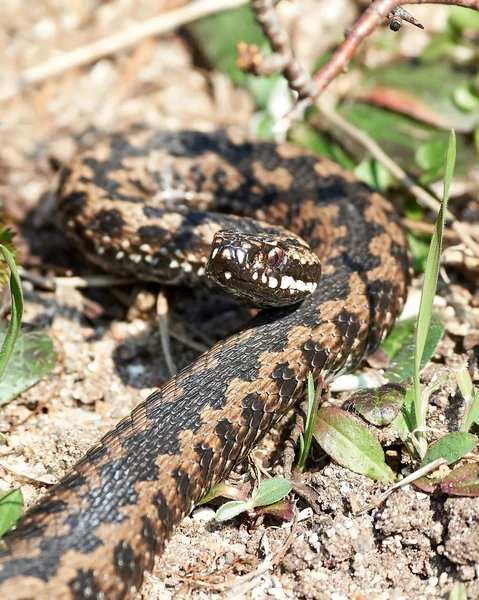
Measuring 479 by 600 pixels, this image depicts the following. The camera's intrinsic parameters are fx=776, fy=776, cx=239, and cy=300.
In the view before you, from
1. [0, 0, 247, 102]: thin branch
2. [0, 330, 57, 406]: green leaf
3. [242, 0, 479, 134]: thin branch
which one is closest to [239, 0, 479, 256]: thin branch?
[242, 0, 479, 134]: thin branch

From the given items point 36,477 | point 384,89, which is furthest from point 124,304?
point 384,89

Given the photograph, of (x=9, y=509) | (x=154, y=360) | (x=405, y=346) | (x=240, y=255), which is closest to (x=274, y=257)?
(x=240, y=255)

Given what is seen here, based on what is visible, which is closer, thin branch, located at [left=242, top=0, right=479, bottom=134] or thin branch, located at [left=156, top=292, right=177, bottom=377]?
thin branch, located at [left=242, top=0, right=479, bottom=134]

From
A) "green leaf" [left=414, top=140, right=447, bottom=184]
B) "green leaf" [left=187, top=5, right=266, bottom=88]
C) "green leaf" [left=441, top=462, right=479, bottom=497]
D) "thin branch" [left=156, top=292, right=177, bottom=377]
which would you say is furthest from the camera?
"green leaf" [left=187, top=5, right=266, bottom=88]

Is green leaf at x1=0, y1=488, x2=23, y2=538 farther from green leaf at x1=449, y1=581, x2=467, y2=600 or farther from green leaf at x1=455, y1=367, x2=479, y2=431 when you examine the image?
green leaf at x1=455, y1=367, x2=479, y2=431

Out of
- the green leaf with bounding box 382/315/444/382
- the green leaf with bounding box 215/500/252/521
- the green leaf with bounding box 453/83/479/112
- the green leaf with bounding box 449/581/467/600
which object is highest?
the green leaf with bounding box 453/83/479/112

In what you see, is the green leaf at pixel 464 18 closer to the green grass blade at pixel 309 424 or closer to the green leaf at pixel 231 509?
the green grass blade at pixel 309 424

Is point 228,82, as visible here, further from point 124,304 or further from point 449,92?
point 124,304
